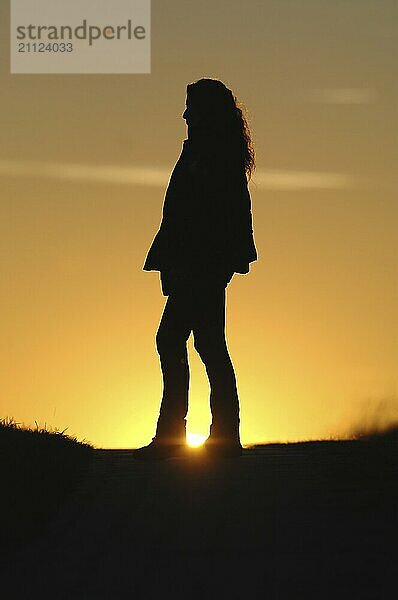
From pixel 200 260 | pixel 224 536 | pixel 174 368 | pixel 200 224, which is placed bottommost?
pixel 224 536

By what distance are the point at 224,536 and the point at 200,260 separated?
3873 mm

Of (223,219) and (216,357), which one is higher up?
(223,219)

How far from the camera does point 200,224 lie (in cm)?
841

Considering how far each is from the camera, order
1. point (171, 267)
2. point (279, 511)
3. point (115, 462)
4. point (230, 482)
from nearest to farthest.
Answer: point (279, 511) → point (230, 482) → point (115, 462) → point (171, 267)

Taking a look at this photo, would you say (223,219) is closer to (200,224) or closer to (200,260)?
(200,224)

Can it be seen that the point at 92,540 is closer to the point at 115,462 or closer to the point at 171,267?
the point at 115,462

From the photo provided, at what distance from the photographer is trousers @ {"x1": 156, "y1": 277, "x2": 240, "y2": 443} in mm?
8406

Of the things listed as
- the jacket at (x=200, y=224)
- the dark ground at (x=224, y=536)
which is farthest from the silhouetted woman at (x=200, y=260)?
the dark ground at (x=224, y=536)

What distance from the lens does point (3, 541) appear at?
484 centimetres

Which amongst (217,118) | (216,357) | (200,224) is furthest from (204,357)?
(217,118)

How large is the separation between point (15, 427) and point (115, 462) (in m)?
1.16

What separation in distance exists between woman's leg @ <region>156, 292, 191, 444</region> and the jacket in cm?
28

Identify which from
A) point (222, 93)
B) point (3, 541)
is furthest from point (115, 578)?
point (222, 93)

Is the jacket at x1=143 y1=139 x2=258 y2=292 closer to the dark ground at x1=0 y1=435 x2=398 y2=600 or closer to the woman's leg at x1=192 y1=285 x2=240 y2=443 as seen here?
the woman's leg at x1=192 y1=285 x2=240 y2=443
